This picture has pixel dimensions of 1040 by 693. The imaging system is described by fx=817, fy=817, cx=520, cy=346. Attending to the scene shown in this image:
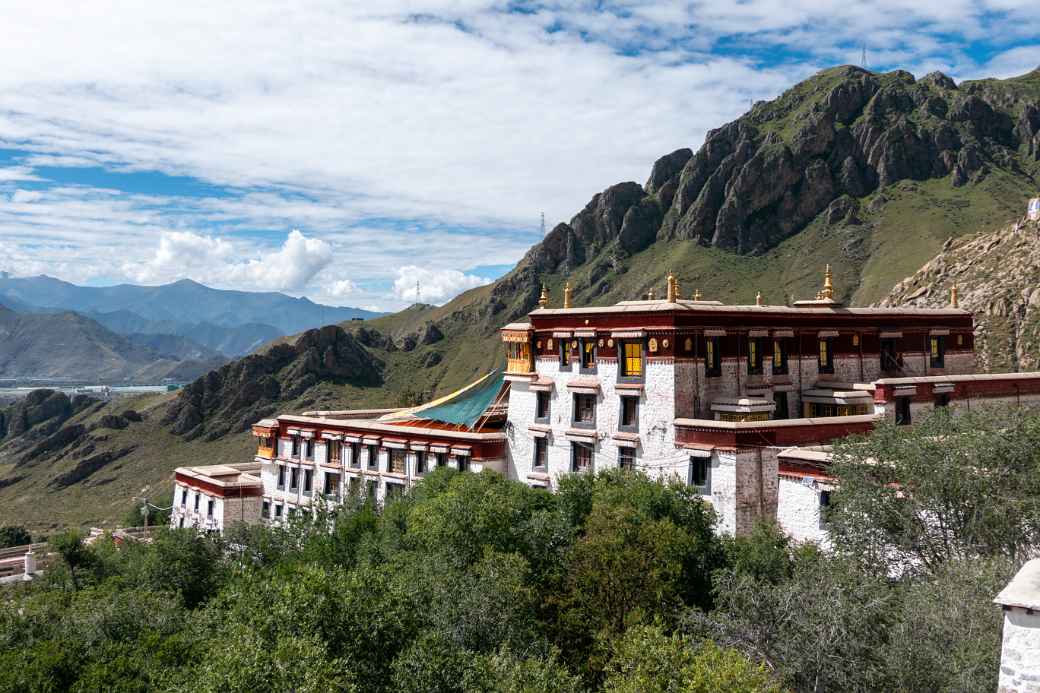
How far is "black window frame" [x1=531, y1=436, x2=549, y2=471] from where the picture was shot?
40047 millimetres

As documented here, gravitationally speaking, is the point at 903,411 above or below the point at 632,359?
below

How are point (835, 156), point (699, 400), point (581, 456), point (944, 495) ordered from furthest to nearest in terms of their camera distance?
point (835, 156)
point (581, 456)
point (699, 400)
point (944, 495)

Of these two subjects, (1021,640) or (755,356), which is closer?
(1021,640)

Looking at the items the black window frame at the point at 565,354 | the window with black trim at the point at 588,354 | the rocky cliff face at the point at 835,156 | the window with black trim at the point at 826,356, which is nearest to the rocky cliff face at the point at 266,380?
the rocky cliff face at the point at 835,156

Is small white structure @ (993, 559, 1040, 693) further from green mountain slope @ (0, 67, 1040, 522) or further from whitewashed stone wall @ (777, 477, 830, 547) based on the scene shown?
green mountain slope @ (0, 67, 1040, 522)

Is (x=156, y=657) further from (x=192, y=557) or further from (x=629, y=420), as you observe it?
(x=629, y=420)

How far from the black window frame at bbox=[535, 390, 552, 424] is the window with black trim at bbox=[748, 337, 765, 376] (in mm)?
9528

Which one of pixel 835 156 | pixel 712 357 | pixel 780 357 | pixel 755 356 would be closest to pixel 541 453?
pixel 712 357

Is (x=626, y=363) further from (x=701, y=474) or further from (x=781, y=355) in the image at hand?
(x=781, y=355)

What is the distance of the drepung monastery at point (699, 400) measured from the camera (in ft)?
105

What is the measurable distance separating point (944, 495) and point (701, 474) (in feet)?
39.3

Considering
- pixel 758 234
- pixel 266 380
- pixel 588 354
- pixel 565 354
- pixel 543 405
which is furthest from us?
pixel 758 234

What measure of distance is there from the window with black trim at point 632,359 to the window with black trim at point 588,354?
70.5 inches

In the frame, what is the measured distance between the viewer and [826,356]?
132 feet
